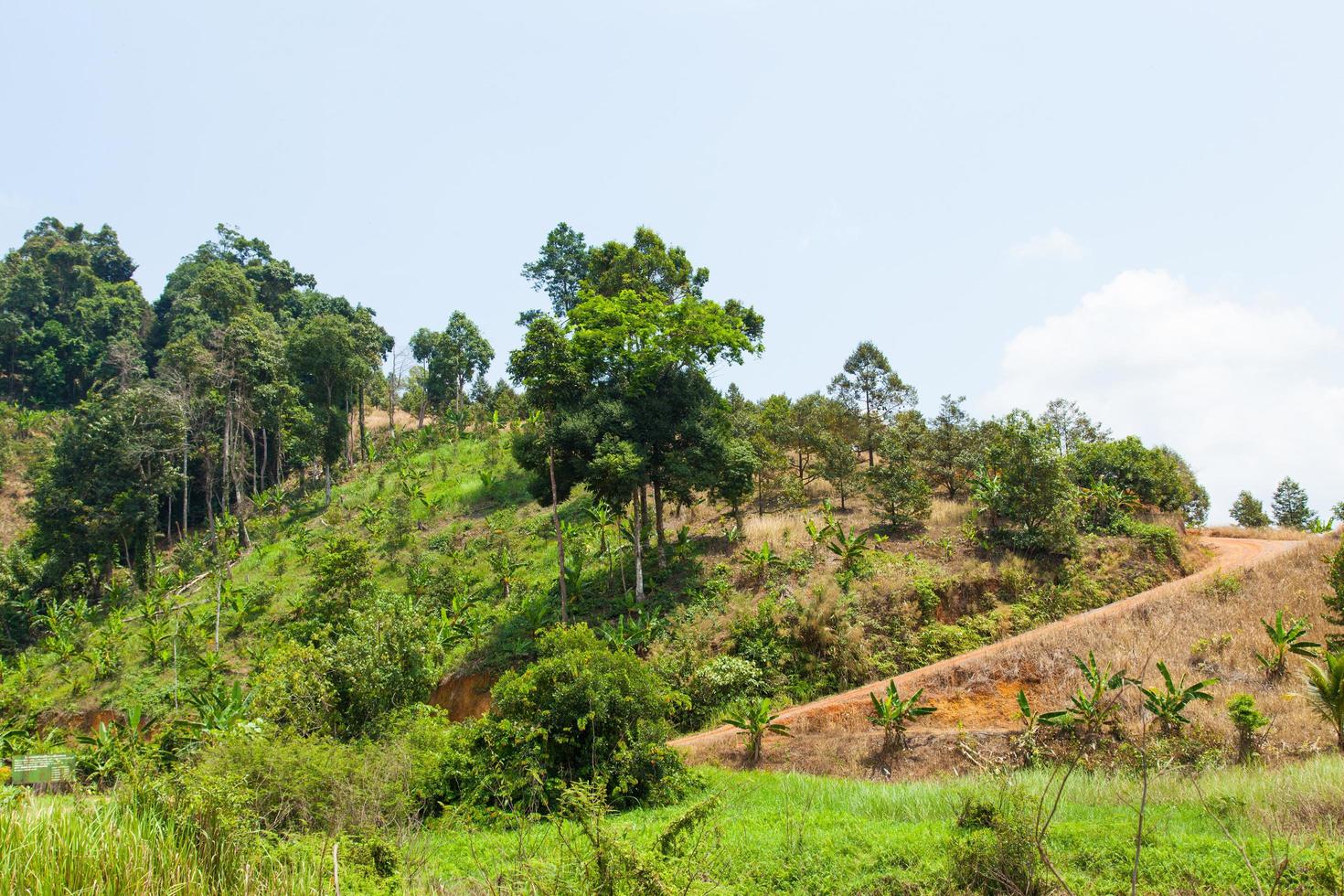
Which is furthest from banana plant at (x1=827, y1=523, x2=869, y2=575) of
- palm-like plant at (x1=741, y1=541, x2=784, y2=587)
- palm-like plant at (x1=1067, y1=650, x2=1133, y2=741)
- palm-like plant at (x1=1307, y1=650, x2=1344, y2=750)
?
palm-like plant at (x1=1307, y1=650, x2=1344, y2=750)

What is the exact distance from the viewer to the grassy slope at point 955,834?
7914 millimetres

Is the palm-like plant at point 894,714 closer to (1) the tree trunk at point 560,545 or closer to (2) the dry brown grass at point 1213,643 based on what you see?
(2) the dry brown grass at point 1213,643

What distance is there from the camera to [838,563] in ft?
70.5

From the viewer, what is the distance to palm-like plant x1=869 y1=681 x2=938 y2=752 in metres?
14.8

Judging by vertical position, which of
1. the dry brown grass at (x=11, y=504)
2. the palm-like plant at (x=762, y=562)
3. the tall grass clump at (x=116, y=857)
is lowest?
the tall grass clump at (x=116, y=857)

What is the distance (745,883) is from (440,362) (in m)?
46.6

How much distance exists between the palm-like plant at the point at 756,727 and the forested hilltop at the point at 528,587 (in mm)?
80

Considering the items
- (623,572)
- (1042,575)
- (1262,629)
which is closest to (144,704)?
(623,572)

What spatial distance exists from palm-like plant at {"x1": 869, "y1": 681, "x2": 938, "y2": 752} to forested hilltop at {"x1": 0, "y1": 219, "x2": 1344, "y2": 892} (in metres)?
0.08

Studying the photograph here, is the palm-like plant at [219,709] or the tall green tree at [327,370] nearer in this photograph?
the palm-like plant at [219,709]

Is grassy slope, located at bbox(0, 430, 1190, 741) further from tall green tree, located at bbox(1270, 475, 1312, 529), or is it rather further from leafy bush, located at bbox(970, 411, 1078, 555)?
tall green tree, located at bbox(1270, 475, 1312, 529)

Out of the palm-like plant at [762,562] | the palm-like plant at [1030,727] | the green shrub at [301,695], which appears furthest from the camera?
the palm-like plant at [762,562]

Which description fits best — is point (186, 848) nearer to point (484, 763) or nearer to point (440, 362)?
point (484, 763)

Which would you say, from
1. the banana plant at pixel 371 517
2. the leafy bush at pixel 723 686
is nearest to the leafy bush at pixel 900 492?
the leafy bush at pixel 723 686
